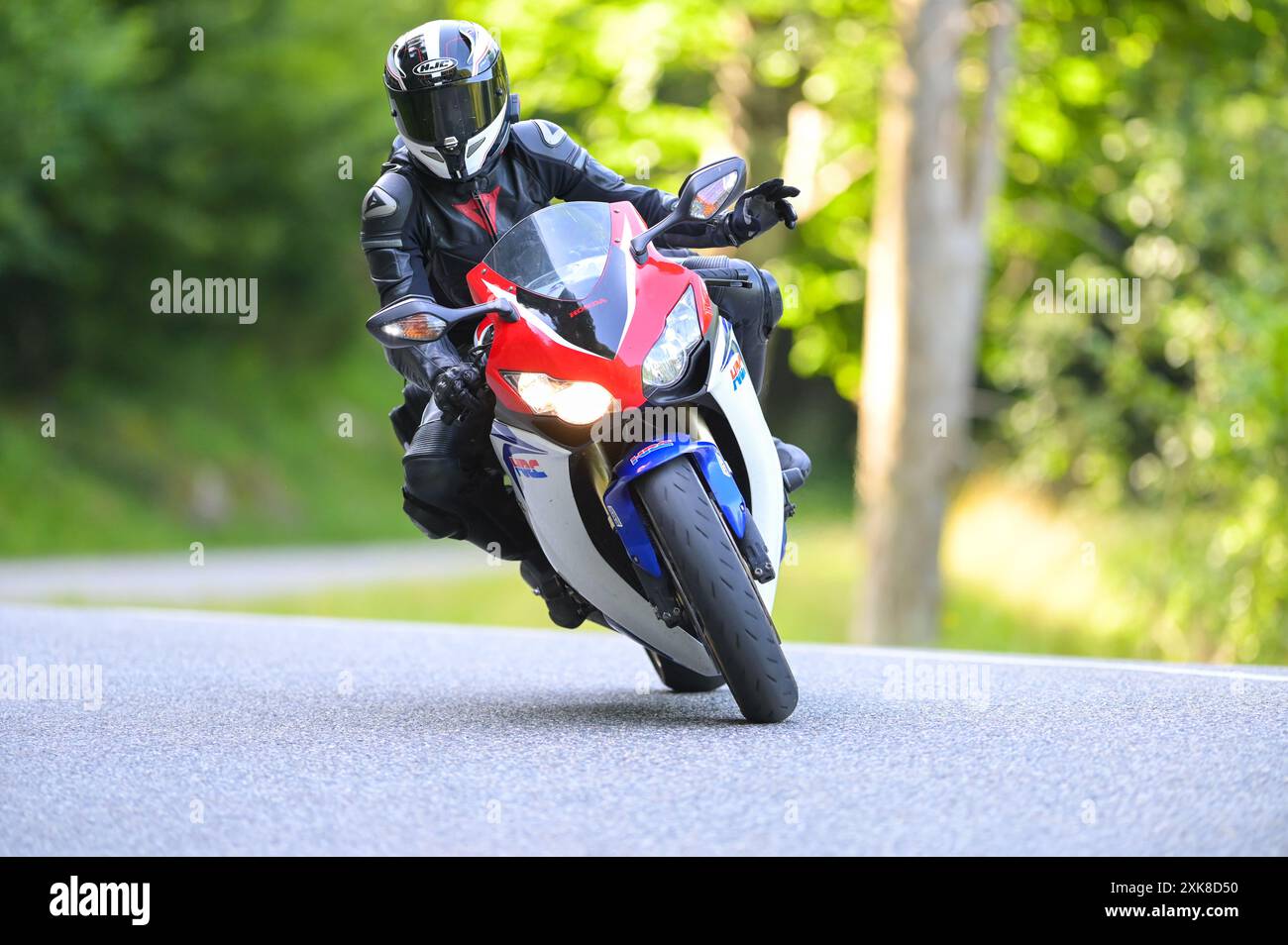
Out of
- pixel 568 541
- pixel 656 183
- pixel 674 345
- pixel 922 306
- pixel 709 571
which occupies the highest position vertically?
pixel 656 183

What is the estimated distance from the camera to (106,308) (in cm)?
2319

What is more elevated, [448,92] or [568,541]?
[448,92]

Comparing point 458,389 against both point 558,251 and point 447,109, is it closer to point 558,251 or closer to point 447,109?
point 558,251

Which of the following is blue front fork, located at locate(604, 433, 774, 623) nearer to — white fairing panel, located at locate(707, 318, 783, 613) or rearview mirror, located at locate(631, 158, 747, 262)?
white fairing panel, located at locate(707, 318, 783, 613)

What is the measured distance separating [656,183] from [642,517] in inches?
488

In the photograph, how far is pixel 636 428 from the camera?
515 cm

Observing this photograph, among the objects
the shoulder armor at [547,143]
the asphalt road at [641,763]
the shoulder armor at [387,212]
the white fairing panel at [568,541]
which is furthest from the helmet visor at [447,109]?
the asphalt road at [641,763]

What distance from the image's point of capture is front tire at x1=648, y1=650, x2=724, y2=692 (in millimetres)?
6283

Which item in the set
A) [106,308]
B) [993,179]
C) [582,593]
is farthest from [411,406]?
[106,308]

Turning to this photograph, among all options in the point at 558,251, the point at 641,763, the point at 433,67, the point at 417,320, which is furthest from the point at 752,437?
the point at 433,67

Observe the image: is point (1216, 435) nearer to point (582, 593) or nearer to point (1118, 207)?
point (1118, 207)

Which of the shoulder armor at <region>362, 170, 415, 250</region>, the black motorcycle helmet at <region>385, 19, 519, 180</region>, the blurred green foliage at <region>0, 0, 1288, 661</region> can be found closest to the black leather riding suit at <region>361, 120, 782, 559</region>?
the shoulder armor at <region>362, 170, 415, 250</region>
